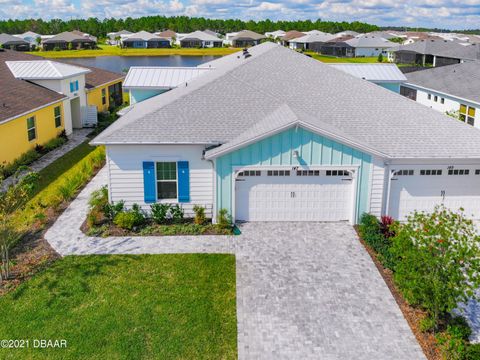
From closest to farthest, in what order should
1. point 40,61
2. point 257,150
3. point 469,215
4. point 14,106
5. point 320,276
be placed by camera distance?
point 320,276 → point 257,150 → point 469,215 → point 14,106 → point 40,61

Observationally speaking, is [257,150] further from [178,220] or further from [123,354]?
[123,354]

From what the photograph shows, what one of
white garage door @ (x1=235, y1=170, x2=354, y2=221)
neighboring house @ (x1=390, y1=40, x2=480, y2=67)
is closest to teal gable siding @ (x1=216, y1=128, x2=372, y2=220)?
white garage door @ (x1=235, y1=170, x2=354, y2=221)

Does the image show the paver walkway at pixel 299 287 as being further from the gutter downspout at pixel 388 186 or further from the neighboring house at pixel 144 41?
the neighboring house at pixel 144 41

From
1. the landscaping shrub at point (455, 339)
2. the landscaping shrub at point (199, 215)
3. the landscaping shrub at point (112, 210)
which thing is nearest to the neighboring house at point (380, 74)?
the landscaping shrub at point (199, 215)

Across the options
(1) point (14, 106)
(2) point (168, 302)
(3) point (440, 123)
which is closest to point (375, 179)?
(3) point (440, 123)

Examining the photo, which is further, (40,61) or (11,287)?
(40,61)

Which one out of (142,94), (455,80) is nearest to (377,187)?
(142,94)
